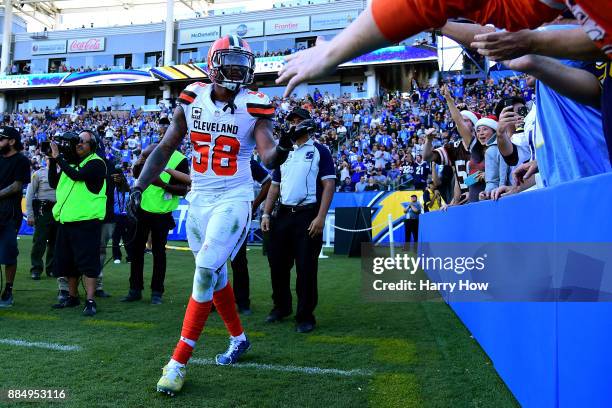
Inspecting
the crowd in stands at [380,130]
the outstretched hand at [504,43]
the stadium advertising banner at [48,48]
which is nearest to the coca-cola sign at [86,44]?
the stadium advertising banner at [48,48]

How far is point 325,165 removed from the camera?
5180mm

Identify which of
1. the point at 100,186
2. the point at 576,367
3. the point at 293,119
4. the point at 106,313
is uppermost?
the point at 293,119

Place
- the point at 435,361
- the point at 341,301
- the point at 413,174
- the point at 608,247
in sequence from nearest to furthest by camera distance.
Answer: the point at 608,247 → the point at 435,361 → the point at 341,301 → the point at 413,174

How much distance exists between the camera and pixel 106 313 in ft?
17.0

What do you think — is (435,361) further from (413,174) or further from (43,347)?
(413,174)

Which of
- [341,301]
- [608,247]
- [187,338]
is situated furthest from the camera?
[341,301]

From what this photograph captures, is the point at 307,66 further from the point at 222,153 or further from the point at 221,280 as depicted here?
the point at 221,280

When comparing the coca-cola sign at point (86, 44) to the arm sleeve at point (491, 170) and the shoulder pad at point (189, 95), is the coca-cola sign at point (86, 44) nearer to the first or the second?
the shoulder pad at point (189, 95)

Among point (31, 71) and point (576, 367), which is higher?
point (31, 71)

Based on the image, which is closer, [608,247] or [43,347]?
[608,247]

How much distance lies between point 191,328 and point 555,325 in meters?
2.09

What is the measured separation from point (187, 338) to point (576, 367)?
219cm

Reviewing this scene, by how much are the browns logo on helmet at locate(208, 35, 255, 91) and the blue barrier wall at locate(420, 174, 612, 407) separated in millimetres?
1881

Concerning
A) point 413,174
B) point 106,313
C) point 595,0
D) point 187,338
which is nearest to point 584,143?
point 595,0
